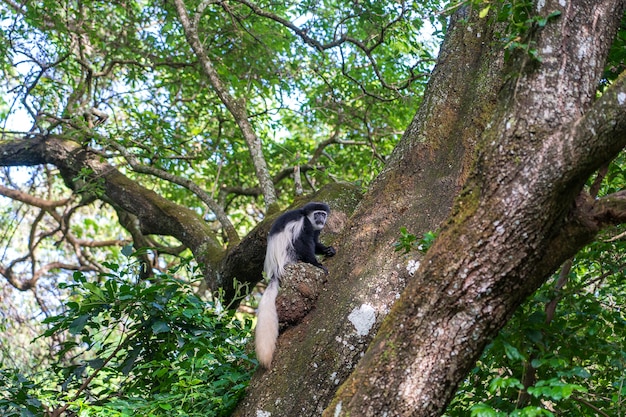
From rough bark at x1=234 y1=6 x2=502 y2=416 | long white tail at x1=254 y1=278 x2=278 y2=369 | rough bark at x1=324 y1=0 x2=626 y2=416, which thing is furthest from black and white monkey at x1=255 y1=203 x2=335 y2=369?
rough bark at x1=324 y1=0 x2=626 y2=416

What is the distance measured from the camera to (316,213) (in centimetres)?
434

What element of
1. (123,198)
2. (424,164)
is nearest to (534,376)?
(424,164)

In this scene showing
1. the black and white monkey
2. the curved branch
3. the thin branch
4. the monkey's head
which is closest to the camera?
→ the black and white monkey

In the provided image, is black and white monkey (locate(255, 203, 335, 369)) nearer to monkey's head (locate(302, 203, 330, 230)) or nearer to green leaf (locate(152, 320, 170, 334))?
monkey's head (locate(302, 203, 330, 230))

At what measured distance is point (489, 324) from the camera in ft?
6.14

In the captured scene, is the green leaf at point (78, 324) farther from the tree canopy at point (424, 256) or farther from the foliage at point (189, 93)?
the foliage at point (189, 93)

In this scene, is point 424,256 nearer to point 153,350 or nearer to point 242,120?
point 153,350

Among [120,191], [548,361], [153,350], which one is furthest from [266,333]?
[120,191]

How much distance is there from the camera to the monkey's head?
4.24 metres

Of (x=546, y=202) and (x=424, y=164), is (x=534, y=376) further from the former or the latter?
(x=424, y=164)

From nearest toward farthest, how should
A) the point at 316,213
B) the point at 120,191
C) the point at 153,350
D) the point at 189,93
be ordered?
1. the point at 153,350
2. the point at 316,213
3. the point at 120,191
4. the point at 189,93

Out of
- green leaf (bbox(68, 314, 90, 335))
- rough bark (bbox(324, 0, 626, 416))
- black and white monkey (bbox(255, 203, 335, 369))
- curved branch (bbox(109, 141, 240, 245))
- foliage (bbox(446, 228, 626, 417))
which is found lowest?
foliage (bbox(446, 228, 626, 417))

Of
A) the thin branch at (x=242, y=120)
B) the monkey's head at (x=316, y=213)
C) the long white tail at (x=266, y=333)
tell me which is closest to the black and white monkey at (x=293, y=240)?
the monkey's head at (x=316, y=213)

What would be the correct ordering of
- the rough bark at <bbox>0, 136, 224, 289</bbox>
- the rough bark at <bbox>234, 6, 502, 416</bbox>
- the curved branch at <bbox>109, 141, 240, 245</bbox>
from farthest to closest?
the rough bark at <bbox>0, 136, 224, 289</bbox>, the curved branch at <bbox>109, 141, 240, 245</bbox>, the rough bark at <bbox>234, 6, 502, 416</bbox>
